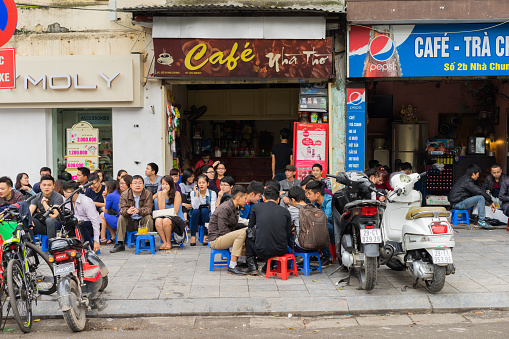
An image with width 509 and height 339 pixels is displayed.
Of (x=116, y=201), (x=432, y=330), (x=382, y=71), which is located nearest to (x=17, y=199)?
(x=116, y=201)

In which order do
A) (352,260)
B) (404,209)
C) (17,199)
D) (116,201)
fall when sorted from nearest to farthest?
1. (352,260)
2. (404,209)
3. (17,199)
4. (116,201)

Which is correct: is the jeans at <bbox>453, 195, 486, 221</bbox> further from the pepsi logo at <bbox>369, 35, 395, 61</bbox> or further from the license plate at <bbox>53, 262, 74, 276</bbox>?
the license plate at <bbox>53, 262, 74, 276</bbox>

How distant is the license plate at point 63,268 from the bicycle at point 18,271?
392mm

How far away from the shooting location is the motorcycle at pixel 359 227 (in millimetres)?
6754

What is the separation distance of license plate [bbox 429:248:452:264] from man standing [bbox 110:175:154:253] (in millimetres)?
4871

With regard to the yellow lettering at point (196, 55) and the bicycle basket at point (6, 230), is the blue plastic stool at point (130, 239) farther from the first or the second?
the yellow lettering at point (196, 55)

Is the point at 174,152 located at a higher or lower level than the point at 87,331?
higher

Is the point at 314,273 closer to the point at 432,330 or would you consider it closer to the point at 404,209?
the point at 404,209

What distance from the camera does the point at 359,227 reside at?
6926mm

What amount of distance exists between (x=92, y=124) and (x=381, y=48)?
6.38m

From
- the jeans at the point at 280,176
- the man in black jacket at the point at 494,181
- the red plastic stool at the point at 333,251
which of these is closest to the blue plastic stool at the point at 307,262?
the red plastic stool at the point at 333,251

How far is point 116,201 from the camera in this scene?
397 inches

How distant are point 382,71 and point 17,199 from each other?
7.27m

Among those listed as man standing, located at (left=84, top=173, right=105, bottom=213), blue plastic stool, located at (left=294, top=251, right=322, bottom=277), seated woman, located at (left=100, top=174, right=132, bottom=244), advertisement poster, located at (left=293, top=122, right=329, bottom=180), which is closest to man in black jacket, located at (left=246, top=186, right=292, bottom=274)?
blue plastic stool, located at (left=294, top=251, right=322, bottom=277)
